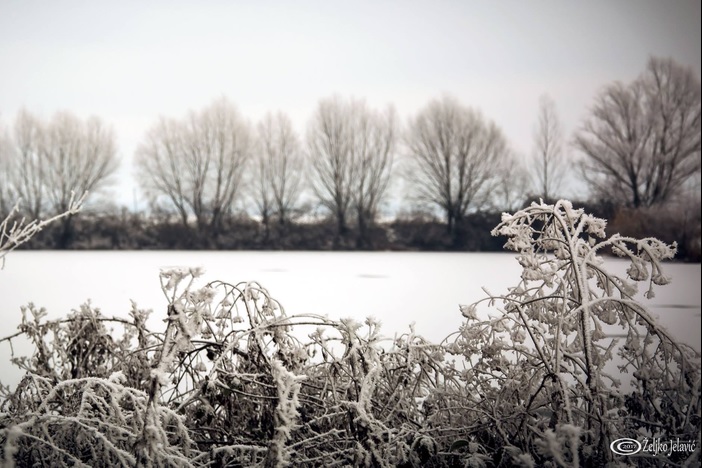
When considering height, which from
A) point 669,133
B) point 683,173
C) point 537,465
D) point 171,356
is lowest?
point 537,465

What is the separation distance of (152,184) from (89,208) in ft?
22.1

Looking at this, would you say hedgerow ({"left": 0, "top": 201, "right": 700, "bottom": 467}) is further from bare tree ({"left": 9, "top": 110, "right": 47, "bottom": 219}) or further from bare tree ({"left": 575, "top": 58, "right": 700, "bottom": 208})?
bare tree ({"left": 9, "top": 110, "right": 47, "bottom": 219})

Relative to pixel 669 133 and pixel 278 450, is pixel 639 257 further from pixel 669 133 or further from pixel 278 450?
pixel 669 133

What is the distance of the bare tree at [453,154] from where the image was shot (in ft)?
127

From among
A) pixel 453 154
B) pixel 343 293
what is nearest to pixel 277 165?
pixel 453 154

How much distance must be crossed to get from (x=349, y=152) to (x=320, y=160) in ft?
6.84

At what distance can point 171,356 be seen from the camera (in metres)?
1.92

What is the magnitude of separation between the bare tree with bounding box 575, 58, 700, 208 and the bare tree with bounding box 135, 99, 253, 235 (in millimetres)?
21996

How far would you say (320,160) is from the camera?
42.3m

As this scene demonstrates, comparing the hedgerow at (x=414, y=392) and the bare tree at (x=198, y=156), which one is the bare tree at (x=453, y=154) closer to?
the bare tree at (x=198, y=156)

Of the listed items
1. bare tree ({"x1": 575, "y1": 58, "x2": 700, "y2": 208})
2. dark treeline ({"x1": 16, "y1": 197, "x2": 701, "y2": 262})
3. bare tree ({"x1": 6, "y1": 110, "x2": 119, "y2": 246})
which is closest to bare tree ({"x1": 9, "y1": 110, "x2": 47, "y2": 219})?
bare tree ({"x1": 6, "y1": 110, "x2": 119, "y2": 246})

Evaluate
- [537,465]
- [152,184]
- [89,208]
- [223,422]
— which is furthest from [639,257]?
[152,184]

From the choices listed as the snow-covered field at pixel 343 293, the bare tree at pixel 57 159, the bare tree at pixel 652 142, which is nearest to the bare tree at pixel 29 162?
the bare tree at pixel 57 159

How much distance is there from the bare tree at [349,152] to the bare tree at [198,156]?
194 inches
